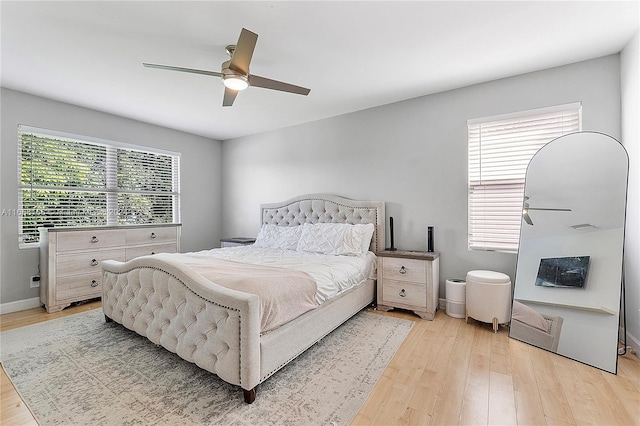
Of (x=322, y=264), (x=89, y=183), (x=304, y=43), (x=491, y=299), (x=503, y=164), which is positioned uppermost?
(x=304, y=43)

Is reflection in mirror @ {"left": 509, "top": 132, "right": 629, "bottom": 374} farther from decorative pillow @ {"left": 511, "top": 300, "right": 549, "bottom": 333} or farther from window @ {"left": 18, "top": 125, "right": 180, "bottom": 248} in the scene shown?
window @ {"left": 18, "top": 125, "right": 180, "bottom": 248}

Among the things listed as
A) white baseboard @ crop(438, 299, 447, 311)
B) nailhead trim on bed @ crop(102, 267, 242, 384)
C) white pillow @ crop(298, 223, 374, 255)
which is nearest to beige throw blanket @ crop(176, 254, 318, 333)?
nailhead trim on bed @ crop(102, 267, 242, 384)

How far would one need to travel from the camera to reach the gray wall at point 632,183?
A: 222cm

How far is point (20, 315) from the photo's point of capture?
317cm

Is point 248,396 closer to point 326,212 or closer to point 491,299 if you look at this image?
point 491,299

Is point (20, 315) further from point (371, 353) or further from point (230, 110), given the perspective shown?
point (371, 353)

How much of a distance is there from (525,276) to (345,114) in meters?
2.98

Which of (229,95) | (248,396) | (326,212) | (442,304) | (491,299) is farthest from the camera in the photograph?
(326,212)

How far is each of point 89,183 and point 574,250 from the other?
5701mm

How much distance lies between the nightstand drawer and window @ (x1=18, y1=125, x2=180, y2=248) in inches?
151

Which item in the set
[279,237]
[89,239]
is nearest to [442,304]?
[279,237]

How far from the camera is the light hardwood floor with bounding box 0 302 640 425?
1.58m

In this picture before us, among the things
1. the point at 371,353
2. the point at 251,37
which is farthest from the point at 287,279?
the point at 251,37

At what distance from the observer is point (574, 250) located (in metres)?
2.42
